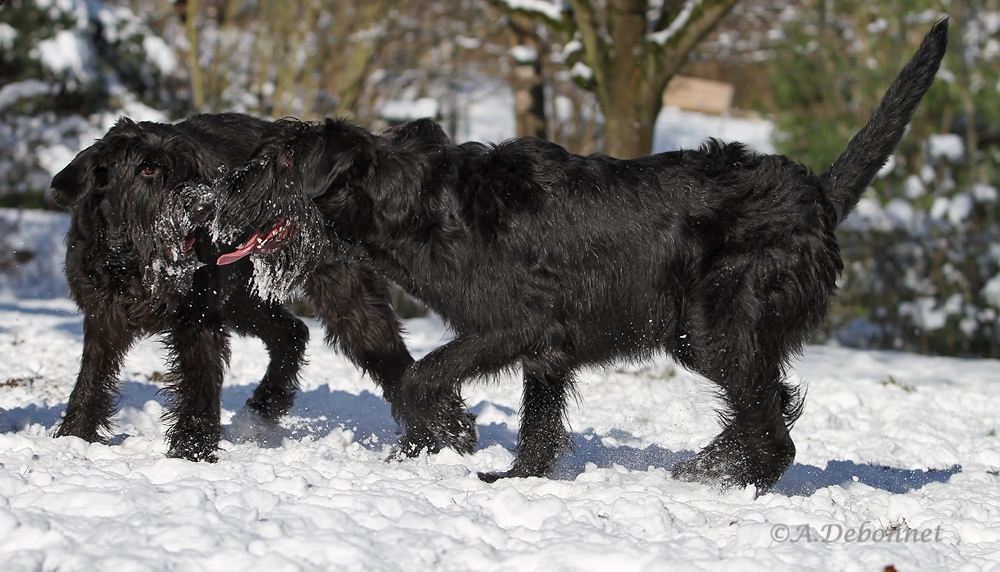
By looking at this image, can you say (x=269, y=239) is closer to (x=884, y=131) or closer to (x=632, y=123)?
(x=884, y=131)

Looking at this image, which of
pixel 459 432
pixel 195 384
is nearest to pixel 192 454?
pixel 195 384

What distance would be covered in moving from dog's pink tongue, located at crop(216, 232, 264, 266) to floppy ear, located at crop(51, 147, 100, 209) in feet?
1.96

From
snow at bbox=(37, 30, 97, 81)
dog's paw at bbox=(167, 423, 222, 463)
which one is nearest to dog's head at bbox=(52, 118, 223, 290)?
dog's paw at bbox=(167, 423, 222, 463)

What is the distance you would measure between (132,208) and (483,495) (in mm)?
1926

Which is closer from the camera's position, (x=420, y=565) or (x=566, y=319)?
(x=420, y=565)

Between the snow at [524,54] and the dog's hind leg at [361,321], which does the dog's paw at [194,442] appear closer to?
the dog's hind leg at [361,321]

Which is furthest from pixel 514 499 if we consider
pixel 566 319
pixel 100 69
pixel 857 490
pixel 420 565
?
pixel 100 69

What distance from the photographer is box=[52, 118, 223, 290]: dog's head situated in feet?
13.1

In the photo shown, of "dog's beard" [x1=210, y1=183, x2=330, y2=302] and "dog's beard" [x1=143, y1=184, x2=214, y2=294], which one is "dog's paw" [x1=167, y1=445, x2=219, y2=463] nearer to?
"dog's beard" [x1=143, y1=184, x2=214, y2=294]

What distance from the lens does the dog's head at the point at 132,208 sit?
3.98 m

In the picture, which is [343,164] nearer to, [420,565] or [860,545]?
[420,565]

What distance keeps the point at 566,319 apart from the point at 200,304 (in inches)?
62.1

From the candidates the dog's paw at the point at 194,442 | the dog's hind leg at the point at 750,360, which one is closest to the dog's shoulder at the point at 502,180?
the dog's hind leg at the point at 750,360

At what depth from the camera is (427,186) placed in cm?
391
